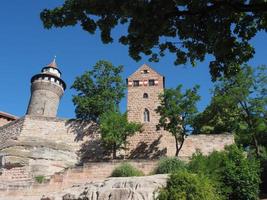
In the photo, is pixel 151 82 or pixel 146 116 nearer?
pixel 146 116

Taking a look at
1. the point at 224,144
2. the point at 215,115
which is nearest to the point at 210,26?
the point at 224,144

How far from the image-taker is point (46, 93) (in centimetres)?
3834

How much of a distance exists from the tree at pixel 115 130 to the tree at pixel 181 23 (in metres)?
16.2

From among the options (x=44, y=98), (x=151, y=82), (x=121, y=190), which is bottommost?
(x=121, y=190)

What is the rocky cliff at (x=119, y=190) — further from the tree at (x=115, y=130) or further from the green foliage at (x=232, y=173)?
the tree at (x=115, y=130)

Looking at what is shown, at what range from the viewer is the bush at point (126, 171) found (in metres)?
19.4

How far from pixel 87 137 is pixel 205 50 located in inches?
805

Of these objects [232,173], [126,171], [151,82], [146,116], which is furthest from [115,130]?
[232,173]

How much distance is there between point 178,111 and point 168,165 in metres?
5.28

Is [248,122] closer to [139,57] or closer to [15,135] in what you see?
[15,135]

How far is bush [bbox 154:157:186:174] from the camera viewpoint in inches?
742

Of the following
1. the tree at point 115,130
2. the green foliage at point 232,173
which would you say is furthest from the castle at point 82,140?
the green foliage at point 232,173

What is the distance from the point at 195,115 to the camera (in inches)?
948

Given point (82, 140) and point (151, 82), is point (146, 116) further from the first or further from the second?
point (82, 140)
